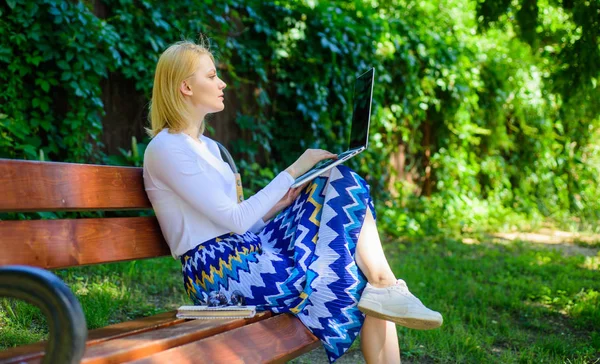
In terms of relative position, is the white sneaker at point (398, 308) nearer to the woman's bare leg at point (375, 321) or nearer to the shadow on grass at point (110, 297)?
the woman's bare leg at point (375, 321)

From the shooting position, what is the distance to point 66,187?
6.28 ft

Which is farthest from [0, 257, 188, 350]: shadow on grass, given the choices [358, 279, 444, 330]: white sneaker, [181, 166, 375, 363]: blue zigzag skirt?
[358, 279, 444, 330]: white sneaker

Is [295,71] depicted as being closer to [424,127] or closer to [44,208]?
[424,127]

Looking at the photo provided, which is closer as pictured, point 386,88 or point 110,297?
point 110,297

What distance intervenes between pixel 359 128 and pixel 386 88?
415 cm

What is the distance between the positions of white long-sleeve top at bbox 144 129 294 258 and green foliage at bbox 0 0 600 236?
50.6 inches

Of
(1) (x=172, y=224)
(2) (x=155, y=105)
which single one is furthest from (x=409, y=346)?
(2) (x=155, y=105)

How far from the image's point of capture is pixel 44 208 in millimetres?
1835

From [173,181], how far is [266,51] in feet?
11.1

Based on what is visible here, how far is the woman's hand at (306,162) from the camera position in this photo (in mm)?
2361

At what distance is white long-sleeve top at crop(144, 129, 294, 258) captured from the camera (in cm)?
213

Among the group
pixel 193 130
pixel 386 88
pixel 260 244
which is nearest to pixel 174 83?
pixel 193 130

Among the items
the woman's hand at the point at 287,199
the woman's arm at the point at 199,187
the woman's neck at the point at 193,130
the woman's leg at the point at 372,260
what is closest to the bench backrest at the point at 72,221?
the woman's arm at the point at 199,187

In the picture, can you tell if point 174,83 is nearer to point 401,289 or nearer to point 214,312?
point 214,312
